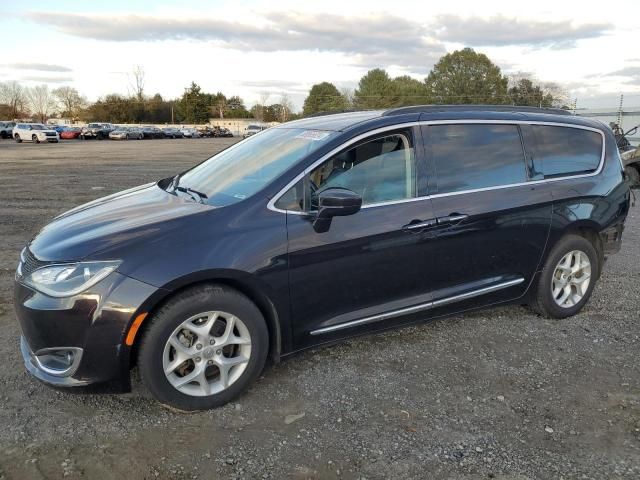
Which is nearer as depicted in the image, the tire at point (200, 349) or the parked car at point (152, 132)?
the tire at point (200, 349)

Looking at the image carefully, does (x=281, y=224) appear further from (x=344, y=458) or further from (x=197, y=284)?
(x=344, y=458)

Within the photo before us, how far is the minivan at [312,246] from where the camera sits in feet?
9.37

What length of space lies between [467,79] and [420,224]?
84736 millimetres

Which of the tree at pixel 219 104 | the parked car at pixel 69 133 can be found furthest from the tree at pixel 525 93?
the tree at pixel 219 104

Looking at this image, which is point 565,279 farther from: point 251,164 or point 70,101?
point 70,101

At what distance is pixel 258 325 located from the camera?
3.12 m

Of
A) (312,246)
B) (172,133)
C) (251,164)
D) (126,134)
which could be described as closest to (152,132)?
(172,133)

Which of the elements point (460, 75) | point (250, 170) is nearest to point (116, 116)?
point (460, 75)

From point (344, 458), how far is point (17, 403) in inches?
78.6

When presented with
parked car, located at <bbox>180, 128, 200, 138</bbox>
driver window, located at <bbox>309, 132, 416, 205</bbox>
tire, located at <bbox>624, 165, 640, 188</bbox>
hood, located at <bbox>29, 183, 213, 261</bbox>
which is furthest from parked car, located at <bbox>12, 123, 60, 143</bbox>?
driver window, located at <bbox>309, 132, 416, 205</bbox>

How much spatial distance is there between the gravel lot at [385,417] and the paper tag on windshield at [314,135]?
1.55 metres

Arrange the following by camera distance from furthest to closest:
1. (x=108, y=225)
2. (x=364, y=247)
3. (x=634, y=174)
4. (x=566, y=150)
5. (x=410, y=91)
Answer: (x=410, y=91) → (x=634, y=174) → (x=566, y=150) → (x=364, y=247) → (x=108, y=225)

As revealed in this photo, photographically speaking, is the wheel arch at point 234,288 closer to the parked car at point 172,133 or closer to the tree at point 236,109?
the parked car at point 172,133

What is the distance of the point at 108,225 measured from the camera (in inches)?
124
